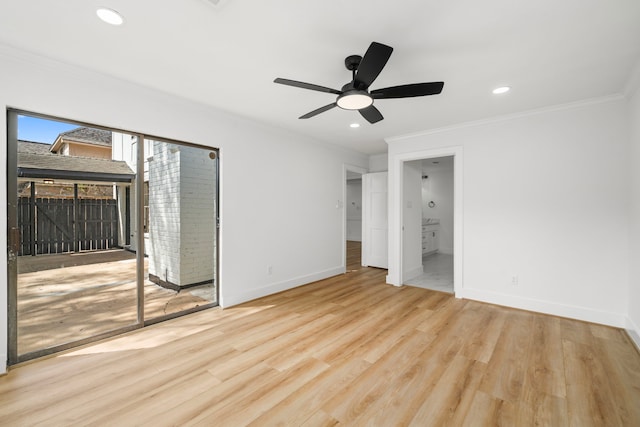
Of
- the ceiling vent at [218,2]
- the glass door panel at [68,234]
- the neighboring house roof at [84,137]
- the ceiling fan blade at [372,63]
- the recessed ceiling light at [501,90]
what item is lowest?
the glass door panel at [68,234]

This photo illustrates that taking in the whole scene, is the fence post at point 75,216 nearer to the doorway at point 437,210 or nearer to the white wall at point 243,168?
the white wall at point 243,168

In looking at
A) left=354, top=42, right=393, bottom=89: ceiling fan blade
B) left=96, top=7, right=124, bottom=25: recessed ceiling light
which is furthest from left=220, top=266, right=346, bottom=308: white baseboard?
left=354, top=42, right=393, bottom=89: ceiling fan blade

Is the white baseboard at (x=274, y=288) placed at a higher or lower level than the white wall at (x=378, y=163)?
lower

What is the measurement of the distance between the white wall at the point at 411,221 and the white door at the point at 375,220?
0.69 m

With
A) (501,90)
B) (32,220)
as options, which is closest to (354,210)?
(501,90)

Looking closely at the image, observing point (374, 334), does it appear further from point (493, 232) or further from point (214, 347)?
point (493, 232)

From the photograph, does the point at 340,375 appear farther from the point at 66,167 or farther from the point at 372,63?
the point at 66,167

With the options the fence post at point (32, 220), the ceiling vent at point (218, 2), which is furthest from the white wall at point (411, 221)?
the fence post at point (32, 220)

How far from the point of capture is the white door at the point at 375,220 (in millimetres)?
5855

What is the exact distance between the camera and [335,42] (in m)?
2.03

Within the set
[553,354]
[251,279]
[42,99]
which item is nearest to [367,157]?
[251,279]

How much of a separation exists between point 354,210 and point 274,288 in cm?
671

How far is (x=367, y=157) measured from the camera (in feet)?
20.4

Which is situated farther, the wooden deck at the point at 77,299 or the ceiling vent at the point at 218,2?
the wooden deck at the point at 77,299
